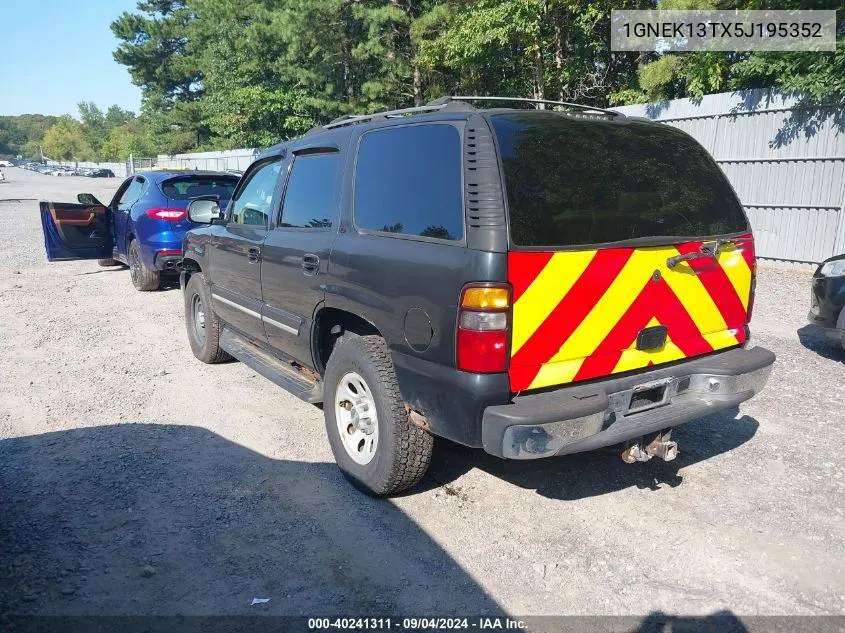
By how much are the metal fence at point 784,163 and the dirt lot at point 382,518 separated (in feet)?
18.3

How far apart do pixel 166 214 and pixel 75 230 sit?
226 cm

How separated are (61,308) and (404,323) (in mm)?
6794

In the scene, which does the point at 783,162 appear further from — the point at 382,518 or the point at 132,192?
the point at 132,192

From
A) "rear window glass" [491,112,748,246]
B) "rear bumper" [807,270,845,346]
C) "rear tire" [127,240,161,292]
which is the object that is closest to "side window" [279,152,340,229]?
"rear window glass" [491,112,748,246]

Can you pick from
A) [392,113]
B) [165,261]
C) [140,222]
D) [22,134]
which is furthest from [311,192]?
[22,134]

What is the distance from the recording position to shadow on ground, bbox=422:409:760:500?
12.1 feet

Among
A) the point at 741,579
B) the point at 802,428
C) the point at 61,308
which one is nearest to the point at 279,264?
the point at 741,579

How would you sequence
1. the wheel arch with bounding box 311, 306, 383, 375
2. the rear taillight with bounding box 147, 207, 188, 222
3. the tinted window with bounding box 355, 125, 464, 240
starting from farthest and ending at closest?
the rear taillight with bounding box 147, 207, 188, 222 < the wheel arch with bounding box 311, 306, 383, 375 < the tinted window with bounding box 355, 125, 464, 240

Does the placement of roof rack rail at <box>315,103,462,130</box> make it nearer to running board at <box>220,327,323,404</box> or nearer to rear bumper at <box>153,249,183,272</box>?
running board at <box>220,327,323,404</box>

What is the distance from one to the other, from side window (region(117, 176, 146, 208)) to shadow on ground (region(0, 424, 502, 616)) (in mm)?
5779

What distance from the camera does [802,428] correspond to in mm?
4387

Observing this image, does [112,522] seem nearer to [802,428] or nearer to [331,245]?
[331,245]

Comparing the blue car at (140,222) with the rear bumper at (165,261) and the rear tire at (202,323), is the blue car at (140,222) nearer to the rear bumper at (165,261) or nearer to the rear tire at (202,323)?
the rear bumper at (165,261)

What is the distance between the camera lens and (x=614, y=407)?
119 inches
